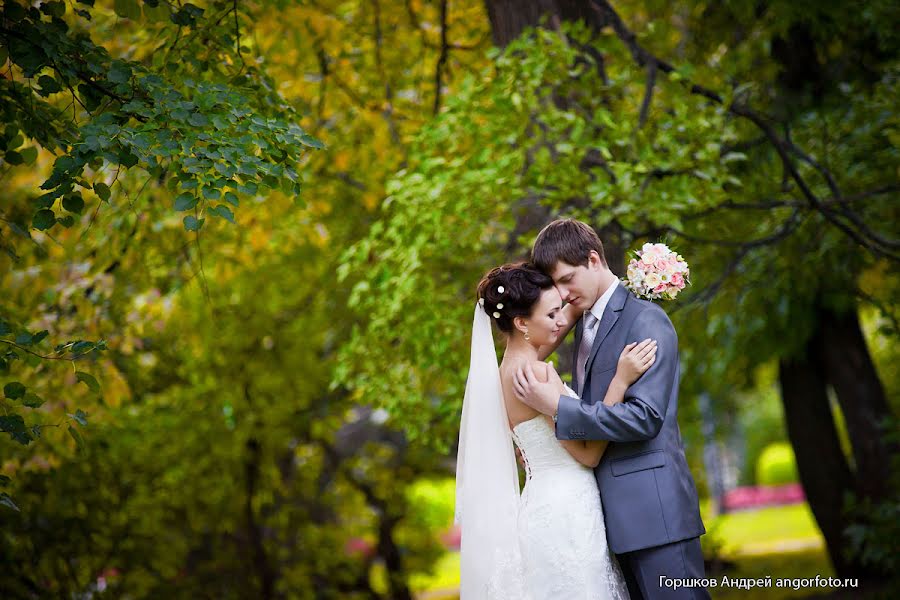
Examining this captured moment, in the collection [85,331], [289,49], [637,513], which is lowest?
[637,513]

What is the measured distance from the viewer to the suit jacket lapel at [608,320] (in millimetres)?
3703

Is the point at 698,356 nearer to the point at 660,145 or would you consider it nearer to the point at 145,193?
the point at 660,145

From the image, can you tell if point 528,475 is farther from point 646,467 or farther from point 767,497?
point 767,497

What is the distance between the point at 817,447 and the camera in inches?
341

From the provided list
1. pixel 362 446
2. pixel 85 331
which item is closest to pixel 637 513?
pixel 85 331

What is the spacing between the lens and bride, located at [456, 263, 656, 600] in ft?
11.8

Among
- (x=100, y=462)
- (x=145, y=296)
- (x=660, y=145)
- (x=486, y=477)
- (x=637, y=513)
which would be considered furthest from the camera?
(x=100, y=462)

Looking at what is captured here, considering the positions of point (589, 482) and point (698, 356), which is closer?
point (589, 482)

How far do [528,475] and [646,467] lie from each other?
0.53 m

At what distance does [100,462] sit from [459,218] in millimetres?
3957

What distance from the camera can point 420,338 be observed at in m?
5.46

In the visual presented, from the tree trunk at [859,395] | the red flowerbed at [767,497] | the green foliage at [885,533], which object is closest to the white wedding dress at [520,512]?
the green foliage at [885,533]

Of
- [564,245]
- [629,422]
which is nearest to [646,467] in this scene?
[629,422]

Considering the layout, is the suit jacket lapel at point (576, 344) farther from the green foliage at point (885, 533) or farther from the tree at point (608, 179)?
the green foliage at point (885, 533)
